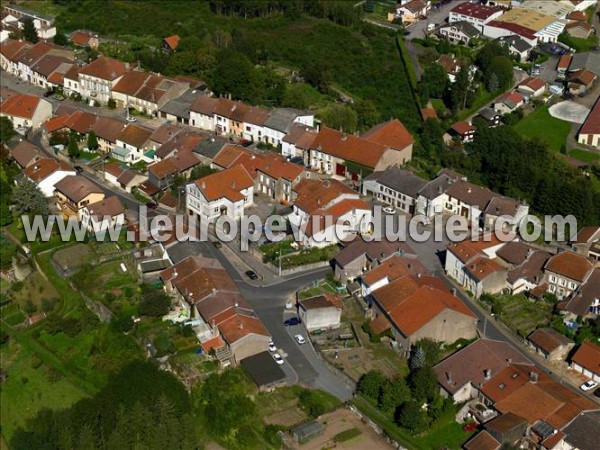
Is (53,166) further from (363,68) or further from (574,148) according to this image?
(574,148)

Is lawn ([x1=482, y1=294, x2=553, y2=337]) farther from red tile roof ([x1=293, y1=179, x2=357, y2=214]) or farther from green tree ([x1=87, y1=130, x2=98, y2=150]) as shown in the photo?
green tree ([x1=87, y1=130, x2=98, y2=150])

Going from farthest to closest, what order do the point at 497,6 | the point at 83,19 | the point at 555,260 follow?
1. the point at 497,6
2. the point at 83,19
3. the point at 555,260

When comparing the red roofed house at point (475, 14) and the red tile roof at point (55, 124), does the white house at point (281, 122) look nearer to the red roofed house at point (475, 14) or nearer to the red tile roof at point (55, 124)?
the red tile roof at point (55, 124)

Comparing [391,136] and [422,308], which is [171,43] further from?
[422,308]

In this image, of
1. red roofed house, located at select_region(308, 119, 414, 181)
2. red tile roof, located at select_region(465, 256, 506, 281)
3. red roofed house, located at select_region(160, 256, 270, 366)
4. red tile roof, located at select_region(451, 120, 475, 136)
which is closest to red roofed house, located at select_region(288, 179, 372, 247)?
red roofed house, located at select_region(308, 119, 414, 181)

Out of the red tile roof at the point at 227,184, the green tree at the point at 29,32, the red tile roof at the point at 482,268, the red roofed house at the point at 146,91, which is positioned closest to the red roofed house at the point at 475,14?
the red roofed house at the point at 146,91

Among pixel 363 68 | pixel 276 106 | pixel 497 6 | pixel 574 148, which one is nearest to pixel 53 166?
pixel 276 106

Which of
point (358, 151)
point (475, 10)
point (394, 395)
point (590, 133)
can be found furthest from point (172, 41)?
point (394, 395)
